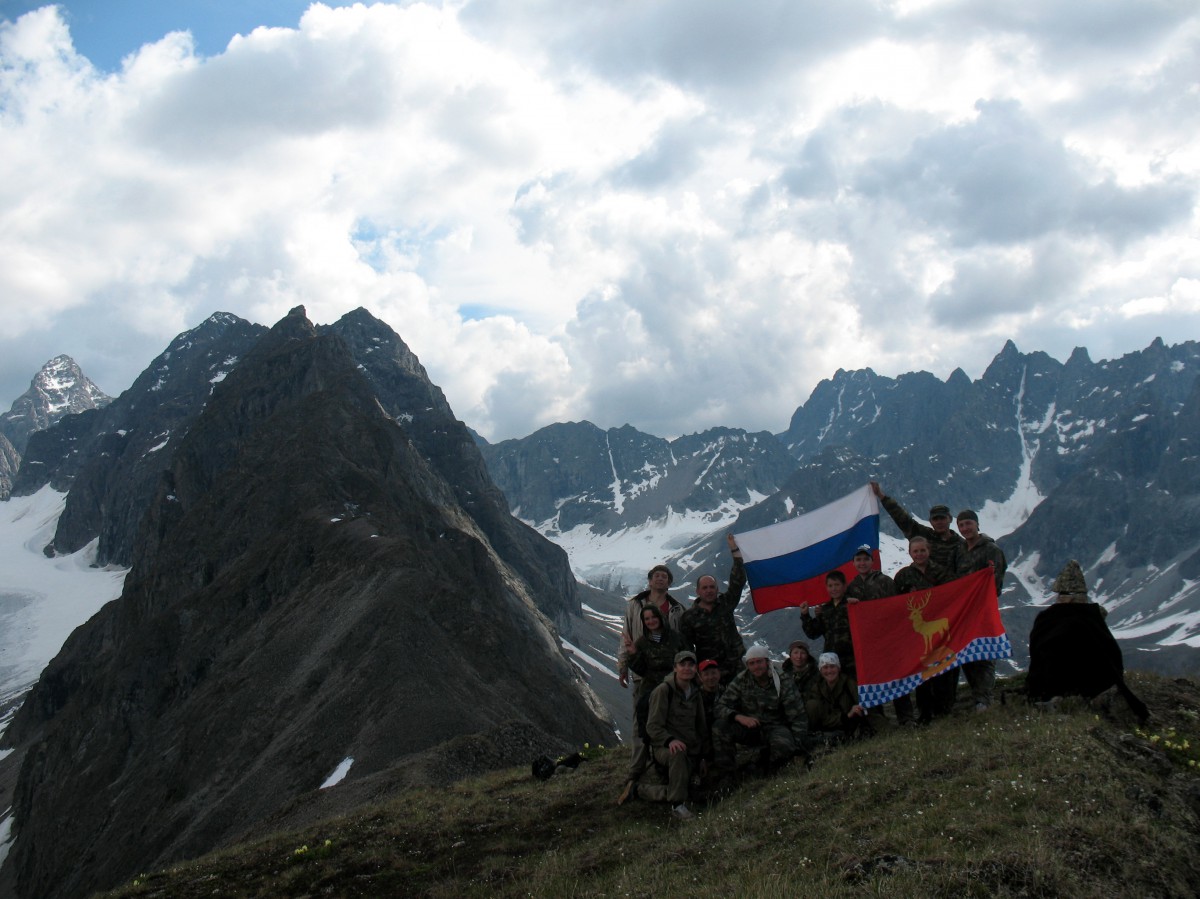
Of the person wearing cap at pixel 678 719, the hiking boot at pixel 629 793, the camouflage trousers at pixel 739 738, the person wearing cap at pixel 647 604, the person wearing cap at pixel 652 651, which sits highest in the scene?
the person wearing cap at pixel 647 604

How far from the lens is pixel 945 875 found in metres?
8.62

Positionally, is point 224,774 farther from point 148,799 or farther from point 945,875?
point 945,875

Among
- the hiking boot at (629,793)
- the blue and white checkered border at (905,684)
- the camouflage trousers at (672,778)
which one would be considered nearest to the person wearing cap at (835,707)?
the blue and white checkered border at (905,684)

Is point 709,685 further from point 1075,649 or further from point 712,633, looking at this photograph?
point 1075,649

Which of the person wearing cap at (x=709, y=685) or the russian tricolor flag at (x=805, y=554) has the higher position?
the russian tricolor flag at (x=805, y=554)

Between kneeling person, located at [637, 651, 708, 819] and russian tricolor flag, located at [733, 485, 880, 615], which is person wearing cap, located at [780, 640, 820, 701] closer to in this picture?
kneeling person, located at [637, 651, 708, 819]

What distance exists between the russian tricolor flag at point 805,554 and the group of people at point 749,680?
217cm

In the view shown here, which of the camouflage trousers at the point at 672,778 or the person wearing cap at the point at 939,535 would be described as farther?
the person wearing cap at the point at 939,535

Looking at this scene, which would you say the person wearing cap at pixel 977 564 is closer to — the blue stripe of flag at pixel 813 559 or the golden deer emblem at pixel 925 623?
the golden deer emblem at pixel 925 623

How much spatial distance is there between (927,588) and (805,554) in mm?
4396

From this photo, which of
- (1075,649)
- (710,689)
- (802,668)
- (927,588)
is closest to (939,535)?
(927,588)

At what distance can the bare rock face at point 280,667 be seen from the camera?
50.1 meters

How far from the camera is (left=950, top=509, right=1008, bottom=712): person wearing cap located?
16.9m

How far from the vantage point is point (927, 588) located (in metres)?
17.3
